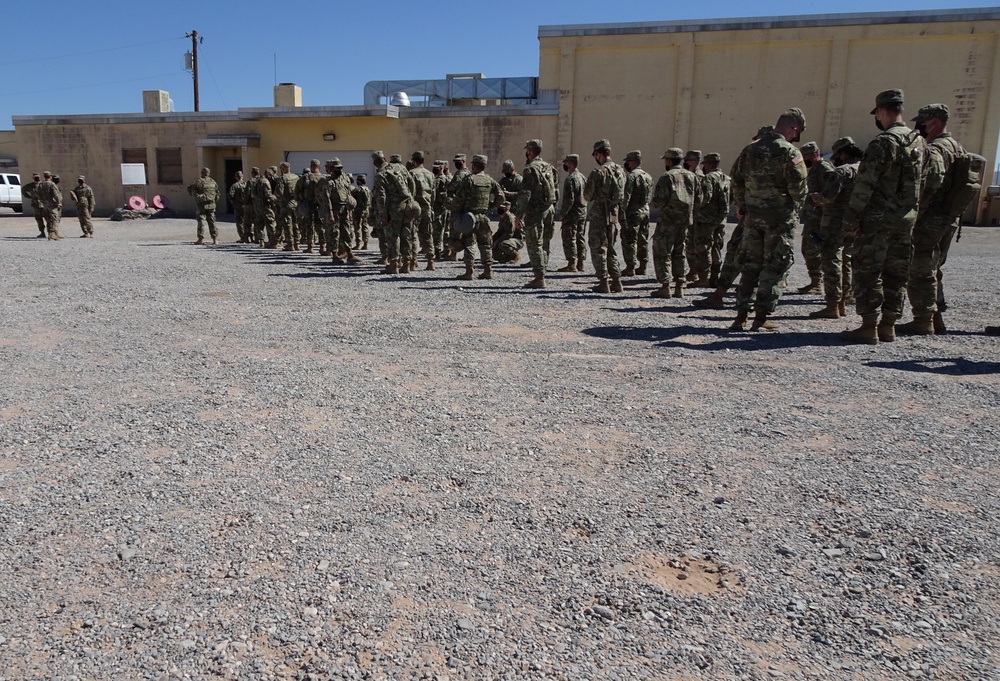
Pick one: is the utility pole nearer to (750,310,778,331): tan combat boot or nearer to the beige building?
the beige building

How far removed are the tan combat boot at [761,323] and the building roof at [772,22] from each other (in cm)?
2137

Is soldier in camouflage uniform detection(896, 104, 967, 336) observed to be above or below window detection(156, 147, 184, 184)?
below

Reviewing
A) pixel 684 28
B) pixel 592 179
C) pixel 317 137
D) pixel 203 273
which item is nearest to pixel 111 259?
pixel 203 273

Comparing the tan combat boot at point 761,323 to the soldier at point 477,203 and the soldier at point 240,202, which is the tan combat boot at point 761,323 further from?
the soldier at point 240,202

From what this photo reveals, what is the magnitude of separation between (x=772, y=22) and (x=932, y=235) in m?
21.1

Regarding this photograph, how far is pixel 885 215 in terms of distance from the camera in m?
6.46

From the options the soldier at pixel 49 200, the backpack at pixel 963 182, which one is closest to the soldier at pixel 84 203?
the soldier at pixel 49 200

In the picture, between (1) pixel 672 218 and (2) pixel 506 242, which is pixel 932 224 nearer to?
(1) pixel 672 218

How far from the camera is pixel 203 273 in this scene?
38.5 ft

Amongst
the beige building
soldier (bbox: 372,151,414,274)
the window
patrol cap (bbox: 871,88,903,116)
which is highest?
the beige building

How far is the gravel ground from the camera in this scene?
2346 mm

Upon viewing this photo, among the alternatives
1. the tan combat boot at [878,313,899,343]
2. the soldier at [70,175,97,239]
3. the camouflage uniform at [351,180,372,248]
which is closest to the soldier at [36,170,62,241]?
the soldier at [70,175,97,239]

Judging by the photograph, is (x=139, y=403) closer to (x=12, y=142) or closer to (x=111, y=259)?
(x=111, y=259)

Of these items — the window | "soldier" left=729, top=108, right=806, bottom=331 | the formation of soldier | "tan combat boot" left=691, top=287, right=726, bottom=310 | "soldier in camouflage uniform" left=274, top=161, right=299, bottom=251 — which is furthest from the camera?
the window
